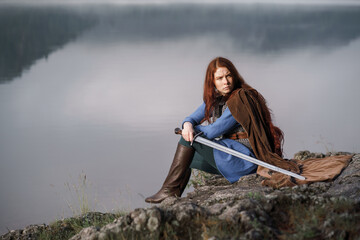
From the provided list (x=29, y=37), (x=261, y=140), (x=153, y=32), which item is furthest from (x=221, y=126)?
(x=153, y=32)

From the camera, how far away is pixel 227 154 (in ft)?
19.7

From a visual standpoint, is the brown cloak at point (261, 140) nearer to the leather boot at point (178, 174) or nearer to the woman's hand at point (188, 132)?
the woman's hand at point (188, 132)

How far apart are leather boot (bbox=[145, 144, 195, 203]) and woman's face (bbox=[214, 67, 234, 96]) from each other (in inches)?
25.7

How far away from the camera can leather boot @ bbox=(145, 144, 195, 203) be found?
612cm

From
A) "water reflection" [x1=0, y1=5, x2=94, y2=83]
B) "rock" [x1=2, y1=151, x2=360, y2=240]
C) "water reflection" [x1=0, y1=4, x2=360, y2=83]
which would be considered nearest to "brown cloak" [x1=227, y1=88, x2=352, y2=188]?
"rock" [x1=2, y1=151, x2=360, y2=240]

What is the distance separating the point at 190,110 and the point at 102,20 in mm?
33324

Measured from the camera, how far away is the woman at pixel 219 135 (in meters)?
6.00

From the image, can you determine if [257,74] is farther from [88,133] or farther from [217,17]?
[217,17]

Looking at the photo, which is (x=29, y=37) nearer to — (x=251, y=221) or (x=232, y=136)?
(x=232, y=136)

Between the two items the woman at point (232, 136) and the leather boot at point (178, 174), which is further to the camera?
the leather boot at point (178, 174)

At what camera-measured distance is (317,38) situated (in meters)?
31.8

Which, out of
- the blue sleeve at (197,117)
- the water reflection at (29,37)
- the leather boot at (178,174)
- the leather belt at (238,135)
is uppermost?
the water reflection at (29,37)

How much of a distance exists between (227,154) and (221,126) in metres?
0.27

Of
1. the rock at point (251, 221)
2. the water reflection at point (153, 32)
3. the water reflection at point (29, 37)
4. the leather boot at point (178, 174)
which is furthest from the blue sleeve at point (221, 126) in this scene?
A: the water reflection at point (153, 32)
